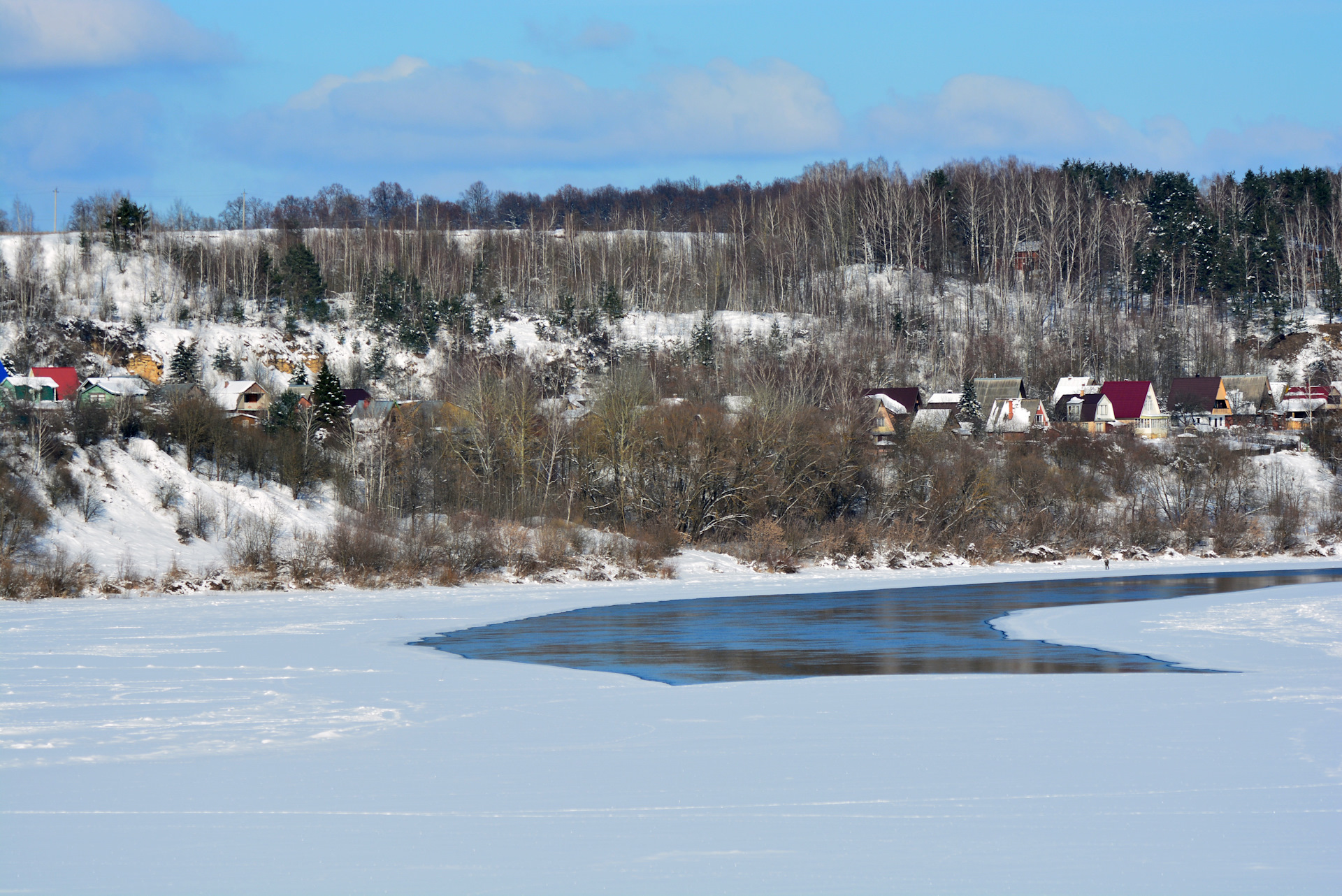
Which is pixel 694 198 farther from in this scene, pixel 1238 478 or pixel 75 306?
pixel 1238 478

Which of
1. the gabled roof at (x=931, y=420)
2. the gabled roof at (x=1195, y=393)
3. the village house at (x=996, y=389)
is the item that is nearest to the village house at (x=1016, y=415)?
the village house at (x=996, y=389)

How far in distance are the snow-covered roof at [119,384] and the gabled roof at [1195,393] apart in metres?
61.3

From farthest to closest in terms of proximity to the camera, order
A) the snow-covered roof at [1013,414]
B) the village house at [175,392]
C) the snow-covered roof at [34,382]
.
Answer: the snow-covered roof at [1013,414] < the snow-covered roof at [34,382] < the village house at [175,392]

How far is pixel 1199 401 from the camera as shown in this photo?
254 ft

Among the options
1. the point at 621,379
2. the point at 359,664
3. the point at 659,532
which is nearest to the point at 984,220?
the point at 621,379

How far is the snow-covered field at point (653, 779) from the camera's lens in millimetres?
8453

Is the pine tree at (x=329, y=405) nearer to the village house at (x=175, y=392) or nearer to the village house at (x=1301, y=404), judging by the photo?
the village house at (x=175, y=392)

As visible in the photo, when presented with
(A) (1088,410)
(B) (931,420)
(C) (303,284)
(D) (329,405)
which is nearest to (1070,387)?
(A) (1088,410)

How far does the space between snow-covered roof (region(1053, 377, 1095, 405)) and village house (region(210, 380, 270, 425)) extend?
159ft

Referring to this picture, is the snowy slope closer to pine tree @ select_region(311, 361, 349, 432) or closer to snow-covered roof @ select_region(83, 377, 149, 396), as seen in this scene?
pine tree @ select_region(311, 361, 349, 432)

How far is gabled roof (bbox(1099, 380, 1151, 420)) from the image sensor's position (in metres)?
73.5

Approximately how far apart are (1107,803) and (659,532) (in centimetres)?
3463

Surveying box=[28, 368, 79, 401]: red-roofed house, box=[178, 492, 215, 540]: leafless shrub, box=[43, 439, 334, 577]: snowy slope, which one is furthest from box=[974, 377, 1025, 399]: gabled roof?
box=[28, 368, 79, 401]: red-roofed house

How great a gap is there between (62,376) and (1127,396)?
61.9 meters
